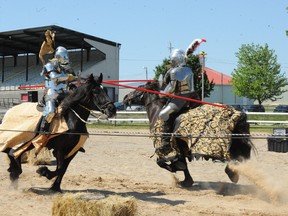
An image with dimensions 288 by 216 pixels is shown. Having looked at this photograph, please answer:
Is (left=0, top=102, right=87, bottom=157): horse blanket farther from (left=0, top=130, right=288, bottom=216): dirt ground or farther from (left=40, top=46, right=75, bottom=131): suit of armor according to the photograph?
(left=0, top=130, right=288, bottom=216): dirt ground

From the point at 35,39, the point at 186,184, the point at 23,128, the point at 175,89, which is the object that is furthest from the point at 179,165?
the point at 35,39

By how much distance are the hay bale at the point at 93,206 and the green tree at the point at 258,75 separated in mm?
38862

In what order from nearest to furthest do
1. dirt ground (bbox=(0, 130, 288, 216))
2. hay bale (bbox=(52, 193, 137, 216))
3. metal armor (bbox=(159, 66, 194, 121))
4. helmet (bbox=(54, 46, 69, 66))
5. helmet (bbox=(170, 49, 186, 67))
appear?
hay bale (bbox=(52, 193, 137, 216)), dirt ground (bbox=(0, 130, 288, 216)), helmet (bbox=(54, 46, 69, 66)), metal armor (bbox=(159, 66, 194, 121)), helmet (bbox=(170, 49, 186, 67))

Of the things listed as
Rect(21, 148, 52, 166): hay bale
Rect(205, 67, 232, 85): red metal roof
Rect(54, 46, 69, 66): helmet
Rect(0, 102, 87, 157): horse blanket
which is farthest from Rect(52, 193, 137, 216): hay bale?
Rect(205, 67, 232, 85): red metal roof

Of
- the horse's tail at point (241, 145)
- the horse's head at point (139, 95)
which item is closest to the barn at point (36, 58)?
the horse's head at point (139, 95)

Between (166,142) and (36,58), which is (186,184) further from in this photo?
(36,58)

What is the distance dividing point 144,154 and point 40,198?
5.81 meters

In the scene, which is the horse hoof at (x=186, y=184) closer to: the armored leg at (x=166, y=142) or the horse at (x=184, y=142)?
the horse at (x=184, y=142)

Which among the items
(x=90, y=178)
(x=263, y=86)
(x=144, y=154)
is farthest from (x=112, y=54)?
(x=90, y=178)

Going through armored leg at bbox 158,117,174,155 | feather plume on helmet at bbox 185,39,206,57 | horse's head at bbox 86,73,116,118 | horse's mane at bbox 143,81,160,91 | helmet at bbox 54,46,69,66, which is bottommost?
armored leg at bbox 158,117,174,155

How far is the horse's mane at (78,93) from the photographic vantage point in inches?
294

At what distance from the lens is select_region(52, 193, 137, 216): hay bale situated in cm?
478

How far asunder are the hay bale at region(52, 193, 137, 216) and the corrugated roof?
105 ft

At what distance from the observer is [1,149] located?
775 centimetres
